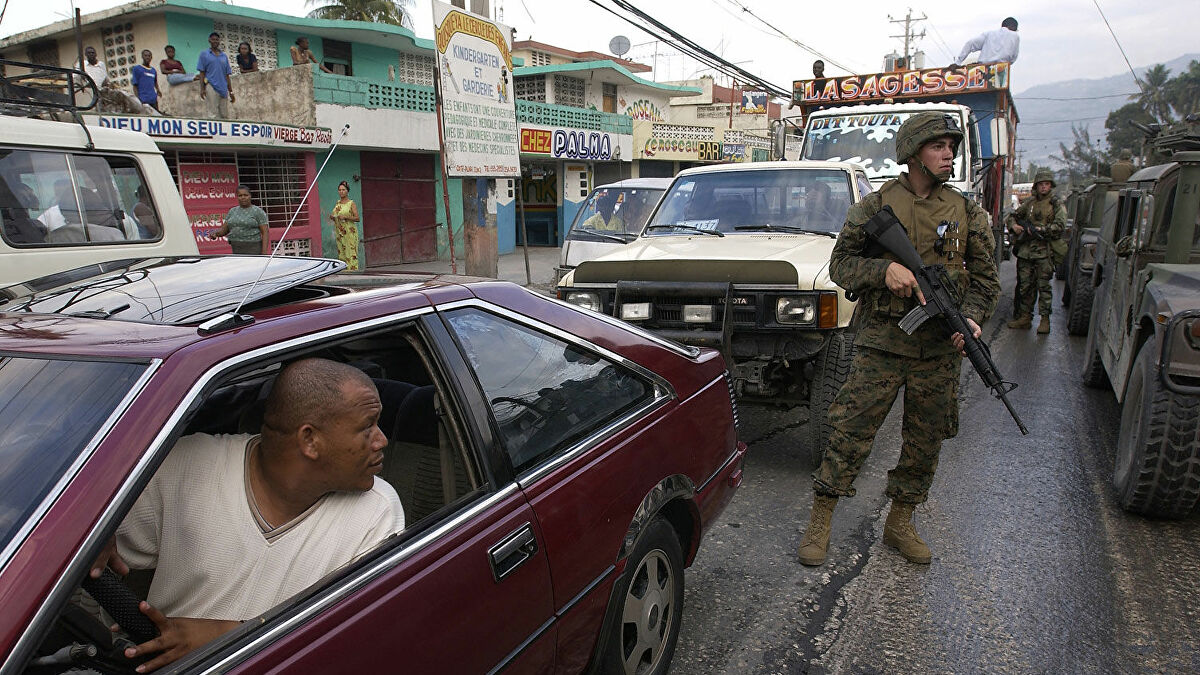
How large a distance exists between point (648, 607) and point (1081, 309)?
836 centimetres

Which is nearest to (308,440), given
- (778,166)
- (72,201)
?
(72,201)

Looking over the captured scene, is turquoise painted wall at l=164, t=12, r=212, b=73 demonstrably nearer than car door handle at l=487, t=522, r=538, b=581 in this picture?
No

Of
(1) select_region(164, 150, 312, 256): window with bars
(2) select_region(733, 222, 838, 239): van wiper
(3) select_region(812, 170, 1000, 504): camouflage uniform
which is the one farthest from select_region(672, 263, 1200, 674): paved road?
(1) select_region(164, 150, 312, 256): window with bars

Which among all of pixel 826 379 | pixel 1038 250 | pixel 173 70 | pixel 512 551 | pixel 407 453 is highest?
pixel 173 70

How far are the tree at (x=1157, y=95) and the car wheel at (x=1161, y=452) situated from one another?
58.4 m

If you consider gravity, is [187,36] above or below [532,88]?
below

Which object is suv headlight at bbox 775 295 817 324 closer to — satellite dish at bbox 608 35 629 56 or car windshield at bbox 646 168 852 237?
car windshield at bbox 646 168 852 237

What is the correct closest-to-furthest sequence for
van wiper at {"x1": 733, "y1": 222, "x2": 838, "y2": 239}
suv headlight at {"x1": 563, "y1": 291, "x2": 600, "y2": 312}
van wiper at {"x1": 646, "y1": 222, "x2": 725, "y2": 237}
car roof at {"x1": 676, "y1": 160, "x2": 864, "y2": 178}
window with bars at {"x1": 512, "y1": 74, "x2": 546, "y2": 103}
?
1. suv headlight at {"x1": 563, "y1": 291, "x2": 600, "y2": 312}
2. van wiper at {"x1": 733, "y1": 222, "x2": 838, "y2": 239}
3. van wiper at {"x1": 646, "y1": 222, "x2": 725, "y2": 237}
4. car roof at {"x1": 676, "y1": 160, "x2": 864, "y2": 178}
5. window with bars at {"x1": 512, "y1": 74, "x2": 546, "y2": 103}

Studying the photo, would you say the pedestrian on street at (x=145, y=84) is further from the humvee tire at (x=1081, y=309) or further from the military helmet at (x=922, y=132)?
the humvee tire at (x=1081, y=309)

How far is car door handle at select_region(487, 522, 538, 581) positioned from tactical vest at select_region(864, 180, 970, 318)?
7.47 ft

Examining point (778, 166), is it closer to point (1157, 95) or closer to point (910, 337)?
point (910, 337)

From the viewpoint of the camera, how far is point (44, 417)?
4.81ft

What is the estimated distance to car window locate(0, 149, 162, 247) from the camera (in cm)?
473

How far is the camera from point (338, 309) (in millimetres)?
1829
